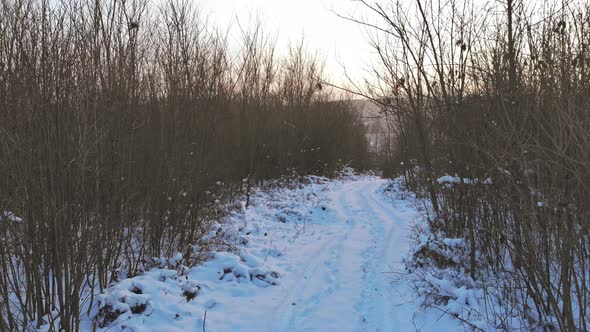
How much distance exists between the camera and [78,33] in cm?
323

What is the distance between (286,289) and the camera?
453 centimetres

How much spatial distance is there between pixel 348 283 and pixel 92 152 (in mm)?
3159

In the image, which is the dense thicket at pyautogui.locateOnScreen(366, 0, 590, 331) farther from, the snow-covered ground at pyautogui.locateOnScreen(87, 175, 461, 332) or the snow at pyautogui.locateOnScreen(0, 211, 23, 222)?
the snow at pyautogui.locateOnScreen(0, 211, 23, 222)

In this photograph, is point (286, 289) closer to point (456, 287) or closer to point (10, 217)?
point (456, 287)

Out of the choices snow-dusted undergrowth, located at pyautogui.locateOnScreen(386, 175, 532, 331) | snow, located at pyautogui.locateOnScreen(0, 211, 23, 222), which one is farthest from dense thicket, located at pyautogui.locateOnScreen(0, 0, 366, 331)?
snow-dusted undergrowth, located at pyautogui.locateOnScreen(386, 175, 532, 331)

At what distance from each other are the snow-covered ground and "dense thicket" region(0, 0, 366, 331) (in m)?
0.50

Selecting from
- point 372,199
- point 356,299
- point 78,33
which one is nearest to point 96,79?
point 78,33

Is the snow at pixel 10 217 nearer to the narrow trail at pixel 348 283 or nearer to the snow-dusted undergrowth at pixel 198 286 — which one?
the snow-dusted undergrowth at pixel 198 286

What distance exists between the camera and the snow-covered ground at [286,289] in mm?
3525

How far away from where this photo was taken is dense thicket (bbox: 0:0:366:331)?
268cm

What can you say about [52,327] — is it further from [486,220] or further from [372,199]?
[372,199]

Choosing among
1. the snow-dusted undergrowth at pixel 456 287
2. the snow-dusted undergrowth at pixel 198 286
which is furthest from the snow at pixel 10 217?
the snow-dusted undergrowth at pixel 456 287

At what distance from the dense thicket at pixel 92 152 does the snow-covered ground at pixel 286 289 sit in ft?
1.64

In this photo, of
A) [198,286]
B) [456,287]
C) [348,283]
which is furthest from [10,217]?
[456,287]
